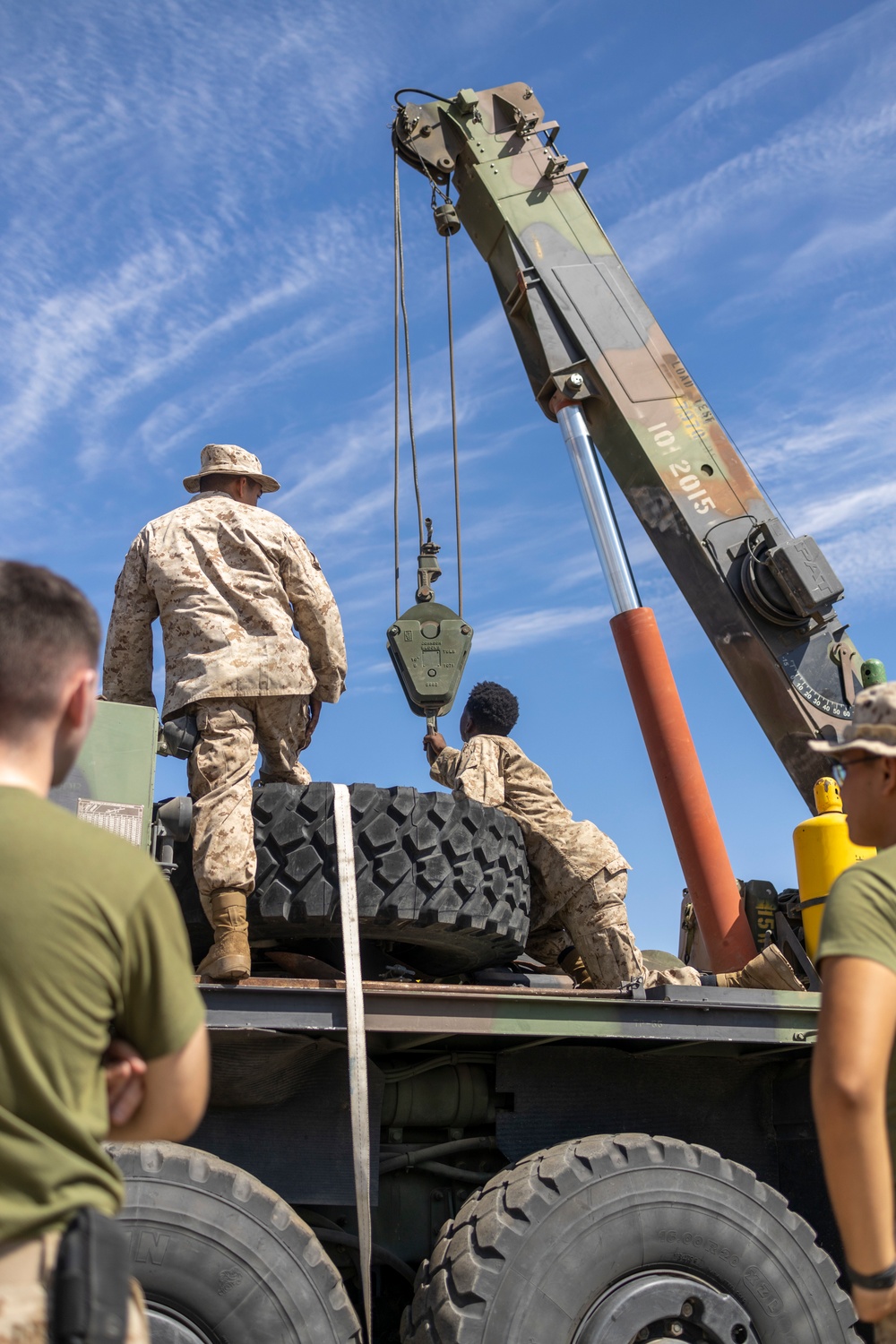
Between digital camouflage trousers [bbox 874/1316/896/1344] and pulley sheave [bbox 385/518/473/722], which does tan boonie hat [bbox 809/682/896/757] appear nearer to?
digital camouflage trousers [bbox 874/1316/896/1344]

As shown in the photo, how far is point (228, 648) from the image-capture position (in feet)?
14.9

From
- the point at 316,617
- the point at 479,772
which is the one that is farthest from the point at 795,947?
the point at 316,617

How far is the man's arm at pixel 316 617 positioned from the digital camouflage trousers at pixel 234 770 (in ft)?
0.67

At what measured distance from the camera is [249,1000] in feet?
12.5

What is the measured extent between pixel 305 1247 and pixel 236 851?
116 centimetres

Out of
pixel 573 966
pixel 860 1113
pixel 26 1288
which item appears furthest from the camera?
pixel 573 966

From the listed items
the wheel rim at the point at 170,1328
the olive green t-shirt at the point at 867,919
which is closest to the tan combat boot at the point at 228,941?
the wheel rim at the point at 170,1328

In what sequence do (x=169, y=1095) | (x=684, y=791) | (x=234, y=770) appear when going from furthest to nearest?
(x=684, y=791), (x=234, y=770), (x=169, y=1095)

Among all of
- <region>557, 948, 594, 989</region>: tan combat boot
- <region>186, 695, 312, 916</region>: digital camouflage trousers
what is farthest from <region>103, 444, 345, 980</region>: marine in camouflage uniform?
<region>557, 948, 594, 989</region>: tan combat boot

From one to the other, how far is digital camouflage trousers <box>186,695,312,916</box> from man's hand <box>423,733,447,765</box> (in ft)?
5.29

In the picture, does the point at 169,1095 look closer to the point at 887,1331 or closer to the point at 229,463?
the point at 887,1331

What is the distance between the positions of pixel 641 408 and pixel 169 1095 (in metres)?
5.33

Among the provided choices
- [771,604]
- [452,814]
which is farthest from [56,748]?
[771,604]

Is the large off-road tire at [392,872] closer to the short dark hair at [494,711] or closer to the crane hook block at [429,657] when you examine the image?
the short dark hair at [494,711]
